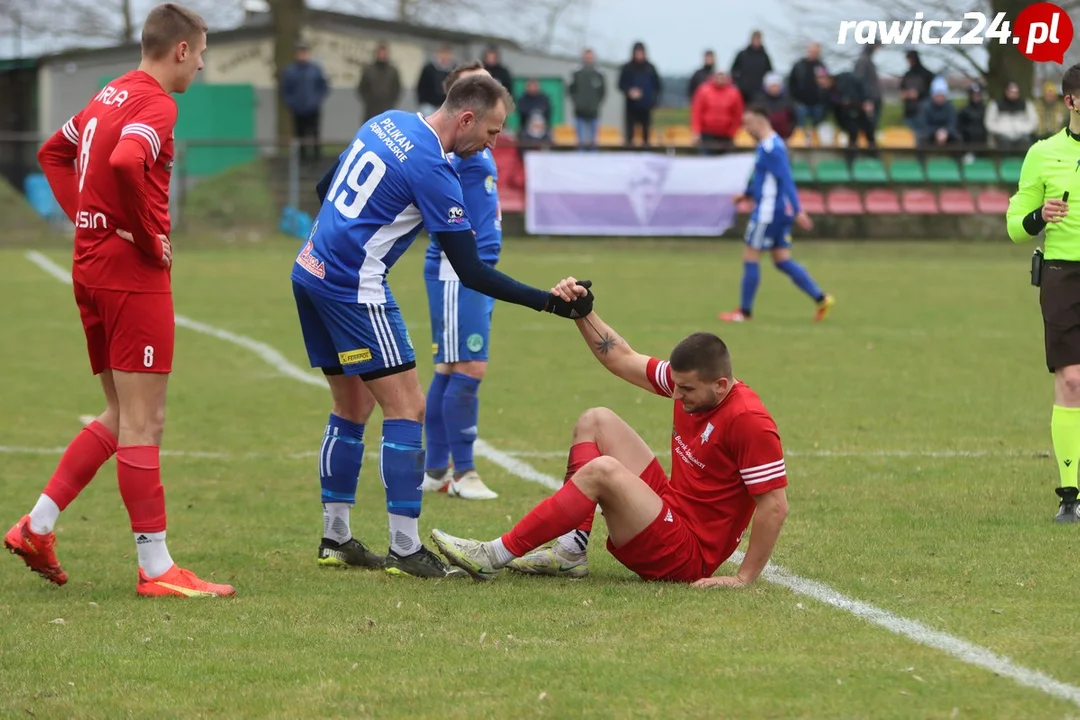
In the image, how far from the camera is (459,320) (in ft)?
28.4

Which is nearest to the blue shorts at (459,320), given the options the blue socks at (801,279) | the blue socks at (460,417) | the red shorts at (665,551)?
the blue socks at (460,417)

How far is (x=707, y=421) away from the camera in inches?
237

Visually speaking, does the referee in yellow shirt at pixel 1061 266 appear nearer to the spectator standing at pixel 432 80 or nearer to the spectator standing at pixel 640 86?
the spectator standing at pixel 432 80

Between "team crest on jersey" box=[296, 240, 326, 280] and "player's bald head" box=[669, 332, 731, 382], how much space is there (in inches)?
60.4

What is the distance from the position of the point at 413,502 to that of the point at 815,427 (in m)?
4.60

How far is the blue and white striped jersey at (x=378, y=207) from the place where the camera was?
20.5 ft

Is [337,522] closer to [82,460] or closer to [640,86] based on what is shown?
[82,460]

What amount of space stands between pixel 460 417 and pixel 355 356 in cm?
243

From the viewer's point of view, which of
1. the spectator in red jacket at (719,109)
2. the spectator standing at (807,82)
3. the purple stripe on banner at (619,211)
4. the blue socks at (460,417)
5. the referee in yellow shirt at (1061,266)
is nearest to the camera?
the referee in yellow shirt at (1061,266)

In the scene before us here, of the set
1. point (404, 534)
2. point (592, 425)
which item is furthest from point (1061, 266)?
point (404, 534)

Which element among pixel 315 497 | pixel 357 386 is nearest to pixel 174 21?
pixel 357 386

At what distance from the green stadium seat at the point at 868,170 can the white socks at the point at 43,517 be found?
80.0ft

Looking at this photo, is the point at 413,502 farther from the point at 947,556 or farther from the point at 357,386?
the point at 947,556

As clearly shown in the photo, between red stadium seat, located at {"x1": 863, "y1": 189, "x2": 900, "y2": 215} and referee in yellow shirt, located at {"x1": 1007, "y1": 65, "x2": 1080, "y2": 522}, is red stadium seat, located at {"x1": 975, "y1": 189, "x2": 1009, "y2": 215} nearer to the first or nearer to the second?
red stadium seat, located at {"x1": 863, "y1": 189, "x2": 900, "y2": 215}
